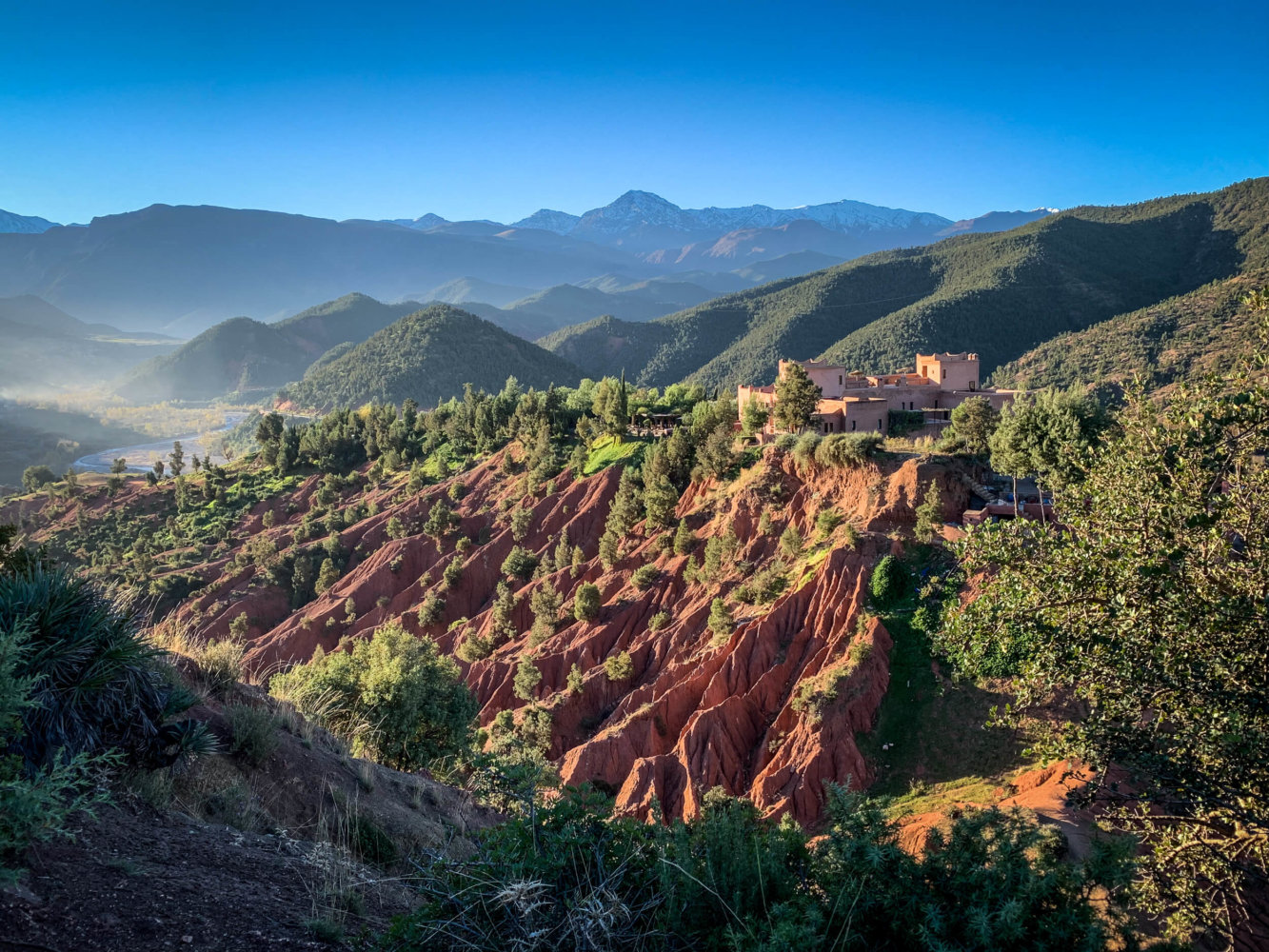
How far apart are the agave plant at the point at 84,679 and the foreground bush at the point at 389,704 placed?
507cm

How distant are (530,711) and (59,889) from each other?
2313 cm

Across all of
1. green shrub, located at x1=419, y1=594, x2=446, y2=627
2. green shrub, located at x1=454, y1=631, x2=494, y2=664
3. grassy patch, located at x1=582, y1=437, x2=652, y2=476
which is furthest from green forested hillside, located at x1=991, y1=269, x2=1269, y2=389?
green shrub, located at x1=419, y1=594, x2=446, y2=627

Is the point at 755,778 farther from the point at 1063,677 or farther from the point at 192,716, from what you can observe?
the point at 192,716

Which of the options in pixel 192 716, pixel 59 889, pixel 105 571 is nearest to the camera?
pixel 59 889

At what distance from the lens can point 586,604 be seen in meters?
31.5

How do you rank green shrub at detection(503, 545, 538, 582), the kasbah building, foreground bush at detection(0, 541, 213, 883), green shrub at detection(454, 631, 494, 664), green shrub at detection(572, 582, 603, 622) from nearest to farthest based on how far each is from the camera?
foreground bush at detection(0, 541, 213, 883), green shrub at detection(572, 582, 603, 622), green shrub at detection(454, 631, 494, 664), the kasbah building, green shrub at detection(503, 545, 538, 582)

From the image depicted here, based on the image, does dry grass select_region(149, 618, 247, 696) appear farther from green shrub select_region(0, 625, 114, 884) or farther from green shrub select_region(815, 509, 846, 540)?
green shrub select_region(815, 509, 846, 540)

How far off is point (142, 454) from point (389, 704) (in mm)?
138599

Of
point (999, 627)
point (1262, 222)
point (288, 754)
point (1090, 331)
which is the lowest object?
point (288, 754)

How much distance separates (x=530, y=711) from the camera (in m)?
27.0

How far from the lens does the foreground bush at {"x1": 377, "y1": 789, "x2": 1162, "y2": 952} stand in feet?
15.8

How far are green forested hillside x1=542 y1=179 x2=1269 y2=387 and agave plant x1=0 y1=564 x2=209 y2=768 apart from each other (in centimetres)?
9875

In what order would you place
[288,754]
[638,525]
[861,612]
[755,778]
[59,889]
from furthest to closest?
[638,525] → [861,612] → [755,778] → [288,754] → [59,889]

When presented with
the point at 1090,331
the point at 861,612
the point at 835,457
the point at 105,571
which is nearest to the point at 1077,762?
the point at 861,612
